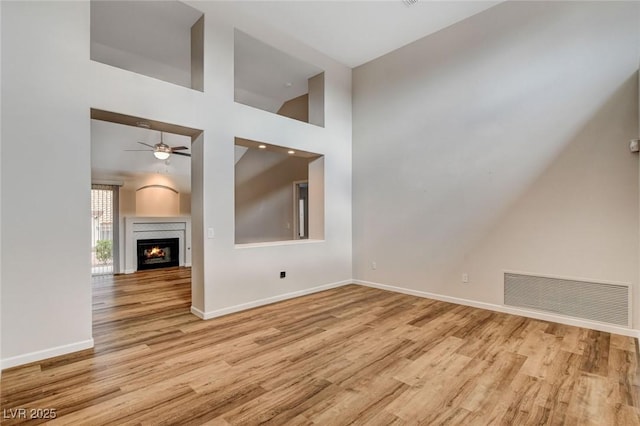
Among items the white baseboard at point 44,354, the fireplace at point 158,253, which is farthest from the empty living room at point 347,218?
the fireplace at point 158,253

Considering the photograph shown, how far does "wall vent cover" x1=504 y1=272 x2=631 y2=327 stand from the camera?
3.27 metres

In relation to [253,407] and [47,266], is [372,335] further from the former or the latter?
[47,266]

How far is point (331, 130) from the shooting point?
5.43 m

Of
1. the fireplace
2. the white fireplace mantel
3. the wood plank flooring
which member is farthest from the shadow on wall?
the fireplace

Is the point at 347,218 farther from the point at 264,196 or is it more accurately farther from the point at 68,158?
the point at 68,158

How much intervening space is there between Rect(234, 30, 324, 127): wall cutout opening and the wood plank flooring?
3.78 m

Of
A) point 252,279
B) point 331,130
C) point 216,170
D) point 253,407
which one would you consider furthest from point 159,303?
point 331,130

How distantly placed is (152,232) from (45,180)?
5.05 metres

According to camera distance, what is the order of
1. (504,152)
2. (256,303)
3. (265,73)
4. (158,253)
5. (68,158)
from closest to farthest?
(68,158)
(504,152)
(256,303)
(265,73)
(158,253)

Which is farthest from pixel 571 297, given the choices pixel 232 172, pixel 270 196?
pixel 270 196

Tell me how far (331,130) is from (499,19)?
112 inches

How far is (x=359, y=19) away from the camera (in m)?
4.34

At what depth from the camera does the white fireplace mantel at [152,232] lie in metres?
7.00

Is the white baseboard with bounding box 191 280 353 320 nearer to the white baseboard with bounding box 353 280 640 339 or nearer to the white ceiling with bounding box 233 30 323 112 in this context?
the white baseboard with bounding box 353 280 640 339
